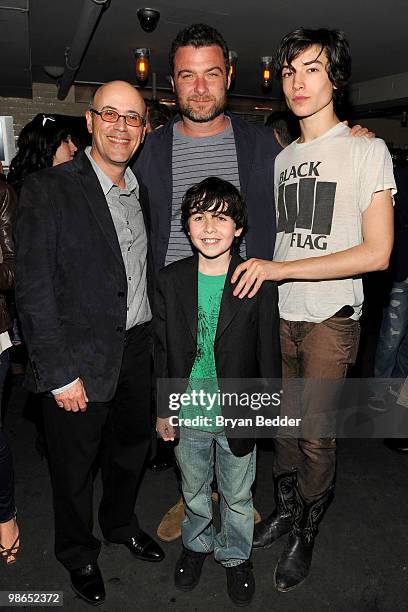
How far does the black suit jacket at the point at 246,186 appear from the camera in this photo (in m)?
2.45

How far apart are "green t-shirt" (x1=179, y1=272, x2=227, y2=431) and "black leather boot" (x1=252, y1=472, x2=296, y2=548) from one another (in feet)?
2.29

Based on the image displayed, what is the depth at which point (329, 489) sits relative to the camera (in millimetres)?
2402

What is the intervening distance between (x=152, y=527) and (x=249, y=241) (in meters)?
1.65

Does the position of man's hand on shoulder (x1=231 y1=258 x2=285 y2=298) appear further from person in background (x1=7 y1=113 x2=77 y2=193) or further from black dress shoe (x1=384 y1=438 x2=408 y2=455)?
black dress shoe (x1=384 y1=438 x2=408 y2=455)

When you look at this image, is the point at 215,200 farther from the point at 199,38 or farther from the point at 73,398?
the point at 73,398

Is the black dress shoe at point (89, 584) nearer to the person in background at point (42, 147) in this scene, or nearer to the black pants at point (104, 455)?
the black pants at point (104, 455)

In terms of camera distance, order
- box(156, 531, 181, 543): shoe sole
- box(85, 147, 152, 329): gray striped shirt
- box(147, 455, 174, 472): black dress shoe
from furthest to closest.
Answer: box(147, 455, 174, 472): black dress shoe
box(156, 531, 181, 543): shoe sole
box(85, 147, 152, 329): gray striped shirt

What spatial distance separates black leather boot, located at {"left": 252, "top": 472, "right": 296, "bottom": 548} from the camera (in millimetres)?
2613

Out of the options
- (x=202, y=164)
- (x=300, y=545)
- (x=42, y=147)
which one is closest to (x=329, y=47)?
(x=202, y=164)

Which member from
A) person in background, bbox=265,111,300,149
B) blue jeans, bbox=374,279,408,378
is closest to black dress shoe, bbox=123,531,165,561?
person in background, bbox=265,111,300,149

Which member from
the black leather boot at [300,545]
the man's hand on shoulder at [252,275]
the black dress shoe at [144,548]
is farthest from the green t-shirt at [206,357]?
the black dress shoe at [144,548]

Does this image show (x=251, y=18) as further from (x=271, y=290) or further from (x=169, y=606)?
(x=169, y=606)

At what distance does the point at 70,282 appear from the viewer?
6.56 ft

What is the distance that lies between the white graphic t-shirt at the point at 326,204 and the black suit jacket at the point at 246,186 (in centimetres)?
12
